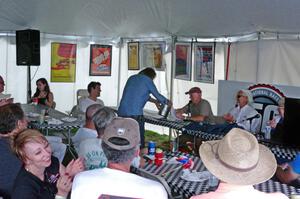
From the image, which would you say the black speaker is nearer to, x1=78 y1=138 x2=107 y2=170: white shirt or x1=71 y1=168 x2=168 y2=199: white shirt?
x1=78 y1=138 x2=107 y2=170: white shirt

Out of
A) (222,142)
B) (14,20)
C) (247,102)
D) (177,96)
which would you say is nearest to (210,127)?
(247,102)

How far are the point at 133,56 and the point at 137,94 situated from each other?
3477 mm

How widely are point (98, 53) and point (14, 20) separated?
6.70 ft

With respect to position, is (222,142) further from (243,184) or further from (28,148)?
(28,148)

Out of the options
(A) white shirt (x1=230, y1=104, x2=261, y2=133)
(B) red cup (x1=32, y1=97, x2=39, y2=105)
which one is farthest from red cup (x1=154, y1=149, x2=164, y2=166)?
(B) red cup (x1=32, y1=97, x2=39, y2=105)

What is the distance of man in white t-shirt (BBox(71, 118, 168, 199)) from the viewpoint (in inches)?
72.1

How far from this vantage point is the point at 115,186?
1.83 meters

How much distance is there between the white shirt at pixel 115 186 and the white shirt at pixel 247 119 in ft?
11.4

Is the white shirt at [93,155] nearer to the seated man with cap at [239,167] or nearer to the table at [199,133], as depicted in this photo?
the seated man with cap at [239,167]

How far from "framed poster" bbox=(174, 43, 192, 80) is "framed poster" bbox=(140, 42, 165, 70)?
0.55 meters

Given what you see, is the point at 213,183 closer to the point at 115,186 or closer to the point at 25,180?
the point at 115,186

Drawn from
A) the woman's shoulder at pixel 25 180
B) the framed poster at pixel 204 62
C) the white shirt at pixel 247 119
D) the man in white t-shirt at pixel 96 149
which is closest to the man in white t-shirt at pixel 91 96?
the framed poster at pixel 204 62

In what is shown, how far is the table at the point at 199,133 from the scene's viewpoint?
415 cm

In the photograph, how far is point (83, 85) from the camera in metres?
8.92
